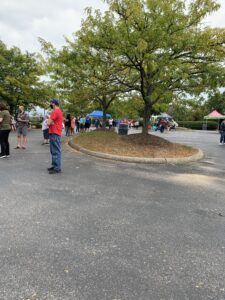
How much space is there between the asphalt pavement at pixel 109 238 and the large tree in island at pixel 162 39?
5206mm

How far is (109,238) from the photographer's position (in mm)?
3225

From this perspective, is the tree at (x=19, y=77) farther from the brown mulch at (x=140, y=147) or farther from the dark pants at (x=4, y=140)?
the dark pants at (x=4, y=140)

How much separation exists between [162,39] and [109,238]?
760 cm

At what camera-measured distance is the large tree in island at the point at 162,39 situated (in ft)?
28.6

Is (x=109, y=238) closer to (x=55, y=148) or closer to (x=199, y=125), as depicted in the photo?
(x=55, y=148)

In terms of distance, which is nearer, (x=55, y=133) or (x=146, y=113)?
(x=55, y=133)

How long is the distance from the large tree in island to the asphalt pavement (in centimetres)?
521

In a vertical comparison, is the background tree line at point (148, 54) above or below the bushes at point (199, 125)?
above

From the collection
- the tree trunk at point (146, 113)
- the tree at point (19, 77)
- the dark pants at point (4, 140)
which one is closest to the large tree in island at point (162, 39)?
the tree trunk at point (146, 113)

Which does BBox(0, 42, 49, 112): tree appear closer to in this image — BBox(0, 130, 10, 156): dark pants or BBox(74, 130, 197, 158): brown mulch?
BBox(74, 130, 197, 158): brown mulch

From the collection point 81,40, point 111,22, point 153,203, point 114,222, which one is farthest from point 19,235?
point 81,40

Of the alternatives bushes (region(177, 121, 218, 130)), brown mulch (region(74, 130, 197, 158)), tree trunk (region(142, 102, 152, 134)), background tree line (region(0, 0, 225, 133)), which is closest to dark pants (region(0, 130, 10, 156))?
brown mulch (region(74, 130, 197, 158))

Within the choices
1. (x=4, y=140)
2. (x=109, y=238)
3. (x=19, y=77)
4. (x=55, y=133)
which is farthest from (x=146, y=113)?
(x=19, y=77)

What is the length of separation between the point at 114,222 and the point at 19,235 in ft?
4.40
